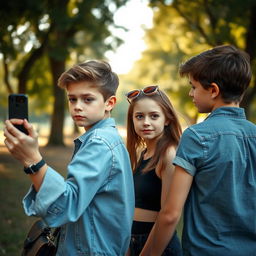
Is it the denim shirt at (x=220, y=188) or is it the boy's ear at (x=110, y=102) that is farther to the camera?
the boy's ear at (x=110, y=102)

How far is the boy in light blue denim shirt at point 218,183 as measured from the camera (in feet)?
6.79

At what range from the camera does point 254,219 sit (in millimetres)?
2105

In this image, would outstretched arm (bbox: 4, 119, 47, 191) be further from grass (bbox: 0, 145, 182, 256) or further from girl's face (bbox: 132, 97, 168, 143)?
grass (bbox: 0, 145, 182, 256)

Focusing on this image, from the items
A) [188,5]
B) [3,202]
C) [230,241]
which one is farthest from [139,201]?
[188,5]

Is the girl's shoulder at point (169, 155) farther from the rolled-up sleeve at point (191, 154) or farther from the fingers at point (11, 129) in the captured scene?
the fingers at point (11, 129)

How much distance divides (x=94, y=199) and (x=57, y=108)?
18.6m

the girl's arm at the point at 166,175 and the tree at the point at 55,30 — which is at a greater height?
the tree at the point at 55,30

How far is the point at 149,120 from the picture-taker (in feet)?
10.5

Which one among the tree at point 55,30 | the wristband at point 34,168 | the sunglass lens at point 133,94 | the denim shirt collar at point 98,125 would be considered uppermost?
the tree at point 55,30

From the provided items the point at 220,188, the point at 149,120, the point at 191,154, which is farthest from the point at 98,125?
the point at 149,120

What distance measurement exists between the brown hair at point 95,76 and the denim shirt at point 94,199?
21 centimetres

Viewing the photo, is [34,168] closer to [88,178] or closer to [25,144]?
[25,144]

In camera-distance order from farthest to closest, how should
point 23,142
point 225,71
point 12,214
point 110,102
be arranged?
point 12,214, point 110,102, point 225,71, point 23,142

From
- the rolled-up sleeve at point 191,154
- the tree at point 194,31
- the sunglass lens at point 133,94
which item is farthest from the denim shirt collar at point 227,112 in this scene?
the tree at point 194,31
